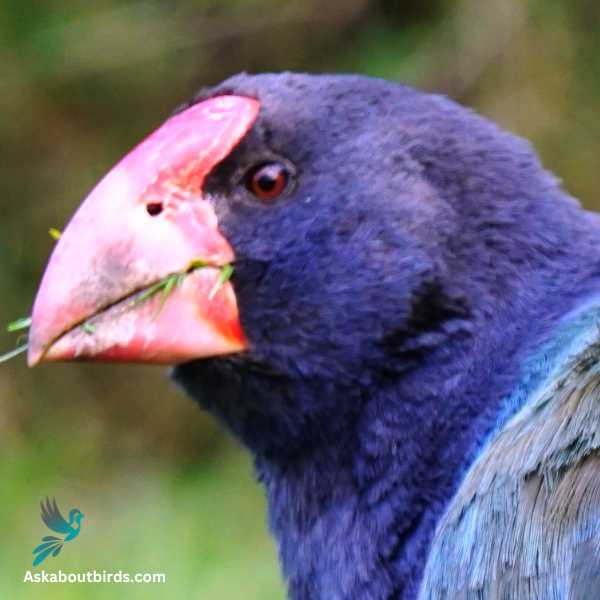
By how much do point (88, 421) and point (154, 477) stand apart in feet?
1.41

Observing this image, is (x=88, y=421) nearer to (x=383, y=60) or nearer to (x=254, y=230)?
(x=383, y=60)

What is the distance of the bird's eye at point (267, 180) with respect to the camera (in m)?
1.79

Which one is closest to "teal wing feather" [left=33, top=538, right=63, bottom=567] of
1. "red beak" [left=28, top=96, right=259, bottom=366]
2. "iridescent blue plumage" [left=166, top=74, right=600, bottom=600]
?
"iridescent blue plumage" [left=166, top=74, right=600, bottom=600]

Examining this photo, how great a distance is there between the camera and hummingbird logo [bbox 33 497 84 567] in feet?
11.7

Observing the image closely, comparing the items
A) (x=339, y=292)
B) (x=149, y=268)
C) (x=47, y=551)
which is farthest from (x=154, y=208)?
→ (x=47, y=551)

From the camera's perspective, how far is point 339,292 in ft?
5.89

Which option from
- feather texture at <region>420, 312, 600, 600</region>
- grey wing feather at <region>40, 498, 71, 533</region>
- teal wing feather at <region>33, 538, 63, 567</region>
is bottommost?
feather texture at <region>420, 312, 600, 600</region>

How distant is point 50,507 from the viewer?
3.84 metres

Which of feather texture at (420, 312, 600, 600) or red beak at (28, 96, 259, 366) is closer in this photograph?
feather texture at (420, 312, 600, 600)

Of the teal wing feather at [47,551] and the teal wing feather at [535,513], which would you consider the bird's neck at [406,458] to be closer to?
the teal wing feather at [535,513]

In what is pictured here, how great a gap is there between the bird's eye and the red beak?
0.05 m

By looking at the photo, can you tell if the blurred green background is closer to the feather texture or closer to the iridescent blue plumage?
the iridescent blue plumage

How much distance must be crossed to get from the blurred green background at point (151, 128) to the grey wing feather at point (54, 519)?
54mm

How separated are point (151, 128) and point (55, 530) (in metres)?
1.40
